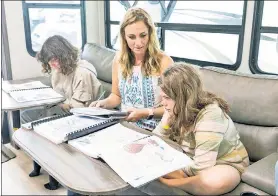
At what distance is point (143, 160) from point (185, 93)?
1.51 ft

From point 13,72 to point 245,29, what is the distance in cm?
239

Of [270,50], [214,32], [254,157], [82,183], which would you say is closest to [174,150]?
[82,183]

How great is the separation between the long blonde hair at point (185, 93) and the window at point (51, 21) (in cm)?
228

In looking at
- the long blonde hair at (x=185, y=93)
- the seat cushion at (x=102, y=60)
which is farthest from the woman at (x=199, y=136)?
the seat cushion at (x=102, y=60)

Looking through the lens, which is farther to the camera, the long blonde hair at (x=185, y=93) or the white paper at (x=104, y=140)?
the long blonde hair at (x=185, y=93)

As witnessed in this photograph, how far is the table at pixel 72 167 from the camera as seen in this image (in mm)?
1074

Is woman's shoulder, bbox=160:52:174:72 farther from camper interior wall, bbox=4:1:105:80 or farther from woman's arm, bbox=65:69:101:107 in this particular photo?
camper interior wall, bbox=4:1:105:80

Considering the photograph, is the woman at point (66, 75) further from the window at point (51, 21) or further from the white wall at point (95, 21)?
the white wall at point (95, 21)

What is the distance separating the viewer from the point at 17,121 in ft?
8.63

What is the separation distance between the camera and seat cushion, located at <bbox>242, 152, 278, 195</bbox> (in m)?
1.49

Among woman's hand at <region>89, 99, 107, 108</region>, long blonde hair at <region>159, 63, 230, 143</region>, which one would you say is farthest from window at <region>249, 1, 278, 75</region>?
→ woman's hand at <region>89, 99, 107, 108</region>

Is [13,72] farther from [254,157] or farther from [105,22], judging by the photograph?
[254,157]

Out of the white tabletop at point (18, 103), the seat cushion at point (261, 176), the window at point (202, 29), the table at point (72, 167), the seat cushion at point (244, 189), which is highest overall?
the window at point (202, 29)

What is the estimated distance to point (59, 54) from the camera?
2.48 m
